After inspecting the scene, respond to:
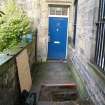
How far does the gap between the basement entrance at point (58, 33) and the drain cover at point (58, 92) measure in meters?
3.95

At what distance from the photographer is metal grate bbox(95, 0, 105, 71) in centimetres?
410

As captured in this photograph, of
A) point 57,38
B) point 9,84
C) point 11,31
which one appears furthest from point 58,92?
point 57,38

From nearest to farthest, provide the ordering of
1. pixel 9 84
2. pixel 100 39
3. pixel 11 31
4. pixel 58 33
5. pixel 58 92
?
pixel 9 84 < pixel 100 39 < pixel 58 92 < pixel 11 31 < pixel 58 33

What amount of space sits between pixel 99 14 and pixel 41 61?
5856mm

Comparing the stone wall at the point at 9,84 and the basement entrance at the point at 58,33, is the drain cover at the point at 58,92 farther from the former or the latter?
the basement entrance at the point at 58,33

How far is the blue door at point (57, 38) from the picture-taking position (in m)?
9.92

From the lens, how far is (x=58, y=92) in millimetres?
5973

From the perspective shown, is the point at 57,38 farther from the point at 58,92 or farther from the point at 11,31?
the point at 58,92

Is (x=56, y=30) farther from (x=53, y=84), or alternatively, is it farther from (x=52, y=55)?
(x=53, y=84)

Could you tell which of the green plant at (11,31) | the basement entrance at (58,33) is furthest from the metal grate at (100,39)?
the basement entrance at (58,33)

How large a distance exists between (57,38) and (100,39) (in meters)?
5.86

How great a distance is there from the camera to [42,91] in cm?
595

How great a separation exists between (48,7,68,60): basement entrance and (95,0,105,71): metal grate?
219 inches

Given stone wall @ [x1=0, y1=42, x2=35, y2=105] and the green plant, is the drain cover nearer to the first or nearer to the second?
stone wall @ [x1=0, y1=42, x2=35, y2=105]
